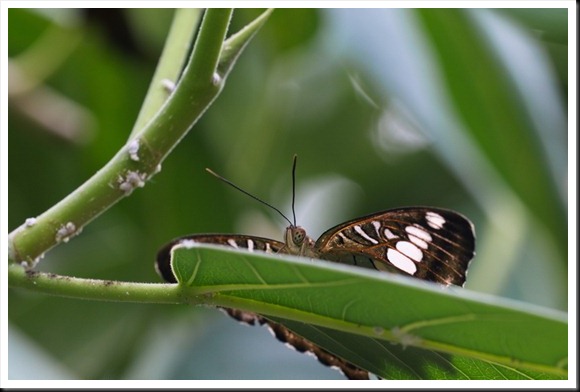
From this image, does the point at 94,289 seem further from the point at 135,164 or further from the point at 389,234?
the point at 389,234

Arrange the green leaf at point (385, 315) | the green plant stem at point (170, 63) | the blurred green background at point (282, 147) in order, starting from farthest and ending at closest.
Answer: the blurred green background at point (282, 147)
the green plant stem at point (170, 63)
the green leaf at point (385, 315)

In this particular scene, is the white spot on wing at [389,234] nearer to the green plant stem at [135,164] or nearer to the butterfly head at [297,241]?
the butterfly head at [297,241]

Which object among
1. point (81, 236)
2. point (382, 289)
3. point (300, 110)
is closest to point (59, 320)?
point (81, 236)

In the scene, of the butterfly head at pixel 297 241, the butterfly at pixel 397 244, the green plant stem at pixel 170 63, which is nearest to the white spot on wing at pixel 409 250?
the butterfly at pixel 397 244

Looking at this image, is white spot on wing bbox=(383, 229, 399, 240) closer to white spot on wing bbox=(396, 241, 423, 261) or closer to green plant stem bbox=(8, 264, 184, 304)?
white spot on wing bbox=(396, 241, 423, 261)

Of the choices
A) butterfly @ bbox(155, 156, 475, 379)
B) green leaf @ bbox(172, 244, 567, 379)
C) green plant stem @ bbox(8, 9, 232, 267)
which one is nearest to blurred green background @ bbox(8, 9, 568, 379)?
butterfly @ bbox(155, 156, 475, 379)

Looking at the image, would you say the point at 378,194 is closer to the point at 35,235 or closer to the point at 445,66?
the point at 445,66

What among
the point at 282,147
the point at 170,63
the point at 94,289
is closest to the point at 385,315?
the point at 94,289
